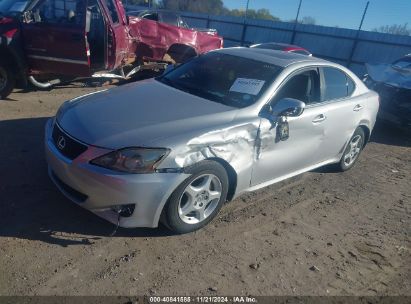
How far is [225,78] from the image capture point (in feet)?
13.6

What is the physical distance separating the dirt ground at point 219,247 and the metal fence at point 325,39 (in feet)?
44.8

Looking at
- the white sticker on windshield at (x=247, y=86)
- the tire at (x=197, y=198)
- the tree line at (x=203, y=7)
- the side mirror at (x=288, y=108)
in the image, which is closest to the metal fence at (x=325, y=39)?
the tree line at (x=203, y=7)

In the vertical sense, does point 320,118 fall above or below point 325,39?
above

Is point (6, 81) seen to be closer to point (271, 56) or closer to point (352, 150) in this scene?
point (271, 56)

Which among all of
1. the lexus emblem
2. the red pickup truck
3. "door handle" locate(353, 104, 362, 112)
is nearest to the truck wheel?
the red pickup truck

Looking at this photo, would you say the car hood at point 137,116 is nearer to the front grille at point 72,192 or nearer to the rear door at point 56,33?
the front grille at point 72,192

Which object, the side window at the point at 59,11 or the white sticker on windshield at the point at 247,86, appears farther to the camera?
the side window at the point at 59,11

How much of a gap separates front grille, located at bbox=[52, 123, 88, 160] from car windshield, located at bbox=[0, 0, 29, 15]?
4.58 metres

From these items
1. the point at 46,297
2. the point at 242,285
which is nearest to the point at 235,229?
the point at 242,285

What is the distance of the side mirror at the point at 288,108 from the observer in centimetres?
369

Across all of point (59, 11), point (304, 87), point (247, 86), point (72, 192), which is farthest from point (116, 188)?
point (59, 11)

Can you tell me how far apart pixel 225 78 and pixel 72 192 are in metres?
1.98

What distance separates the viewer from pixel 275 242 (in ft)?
11.6

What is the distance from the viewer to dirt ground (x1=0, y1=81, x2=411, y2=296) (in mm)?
2830
